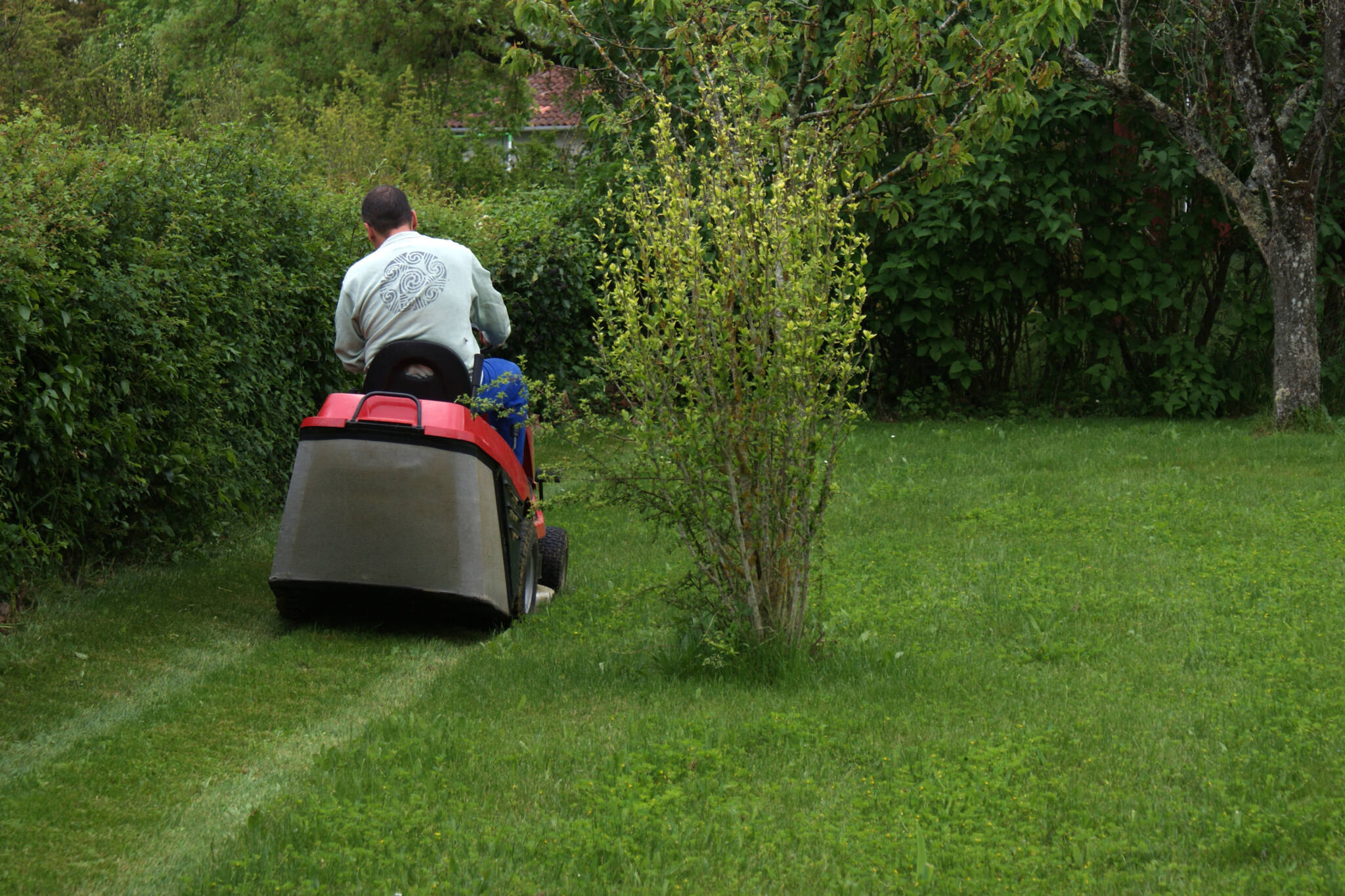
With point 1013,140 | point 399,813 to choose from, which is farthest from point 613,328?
point 1013,140

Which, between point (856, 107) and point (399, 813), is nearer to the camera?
point (399, 813)

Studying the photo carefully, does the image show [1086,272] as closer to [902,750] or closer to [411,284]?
[411,284]

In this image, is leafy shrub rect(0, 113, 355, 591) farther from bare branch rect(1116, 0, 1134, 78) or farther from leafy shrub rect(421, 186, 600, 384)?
bare branch rect(1116, 0, 1134, 78)

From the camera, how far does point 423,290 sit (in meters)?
6.08

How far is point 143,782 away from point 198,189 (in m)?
3.75

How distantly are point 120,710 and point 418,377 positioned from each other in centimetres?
187

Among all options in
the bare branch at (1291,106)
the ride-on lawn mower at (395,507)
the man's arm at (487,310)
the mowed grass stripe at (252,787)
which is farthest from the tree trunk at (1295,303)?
the mowed grass stripe at (252,787)

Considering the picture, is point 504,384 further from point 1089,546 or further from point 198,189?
point 1089,546

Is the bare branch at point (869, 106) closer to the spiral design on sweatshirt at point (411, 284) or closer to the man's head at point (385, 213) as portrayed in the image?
the man's head at point (385, 213)

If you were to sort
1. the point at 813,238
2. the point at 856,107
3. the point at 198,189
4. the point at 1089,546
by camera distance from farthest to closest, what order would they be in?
the point at 856,107 → the point at 1089,546 → the point at 198,189 → the point at 813,238

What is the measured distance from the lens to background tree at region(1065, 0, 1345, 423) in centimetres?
1199

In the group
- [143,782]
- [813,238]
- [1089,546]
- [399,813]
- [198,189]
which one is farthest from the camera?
[1089,546]

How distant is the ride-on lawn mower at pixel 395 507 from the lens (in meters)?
5.70

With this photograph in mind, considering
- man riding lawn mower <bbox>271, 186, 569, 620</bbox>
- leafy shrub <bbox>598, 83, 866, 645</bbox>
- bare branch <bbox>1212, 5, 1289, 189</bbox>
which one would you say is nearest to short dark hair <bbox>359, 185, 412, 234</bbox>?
man riding lawn mower <bbox>271, 186, 569, 620</bbox>
